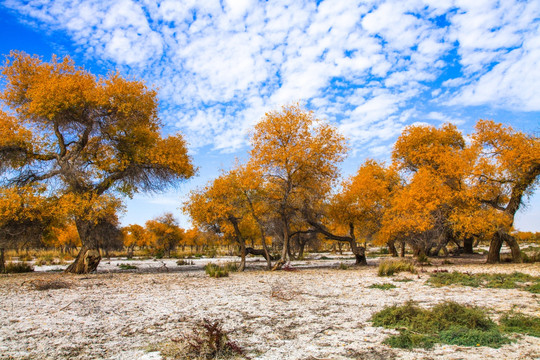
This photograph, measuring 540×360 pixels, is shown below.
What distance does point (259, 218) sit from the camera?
69.5 ft

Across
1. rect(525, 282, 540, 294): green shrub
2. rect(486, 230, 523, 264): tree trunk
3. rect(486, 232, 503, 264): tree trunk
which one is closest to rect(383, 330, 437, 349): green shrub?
rect(525, 282, 540, 294): green shrub

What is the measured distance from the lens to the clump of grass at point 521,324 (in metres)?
5.82

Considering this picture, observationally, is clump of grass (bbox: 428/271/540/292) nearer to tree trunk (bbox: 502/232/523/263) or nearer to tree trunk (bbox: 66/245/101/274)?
tree trunk (bbox: 502/232/523/263)

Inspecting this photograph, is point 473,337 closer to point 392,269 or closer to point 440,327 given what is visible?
point 440,327

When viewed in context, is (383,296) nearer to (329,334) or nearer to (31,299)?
(329,334)

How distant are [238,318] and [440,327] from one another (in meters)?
3.95

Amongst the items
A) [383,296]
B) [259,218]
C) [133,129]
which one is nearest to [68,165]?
[133,129]

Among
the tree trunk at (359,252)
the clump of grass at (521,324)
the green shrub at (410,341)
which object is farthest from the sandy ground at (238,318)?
the tree trunk at (359,252)

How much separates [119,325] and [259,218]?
14.3m

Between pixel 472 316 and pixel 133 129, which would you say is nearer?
pixel 472 316

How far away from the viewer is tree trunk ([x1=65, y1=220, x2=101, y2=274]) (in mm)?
17906

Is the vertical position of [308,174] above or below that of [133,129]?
below

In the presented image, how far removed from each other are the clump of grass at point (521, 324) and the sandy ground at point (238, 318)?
1.22 ft

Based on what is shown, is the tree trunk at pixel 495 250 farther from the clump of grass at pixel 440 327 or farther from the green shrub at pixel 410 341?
the green shrub at pixel 410 341
